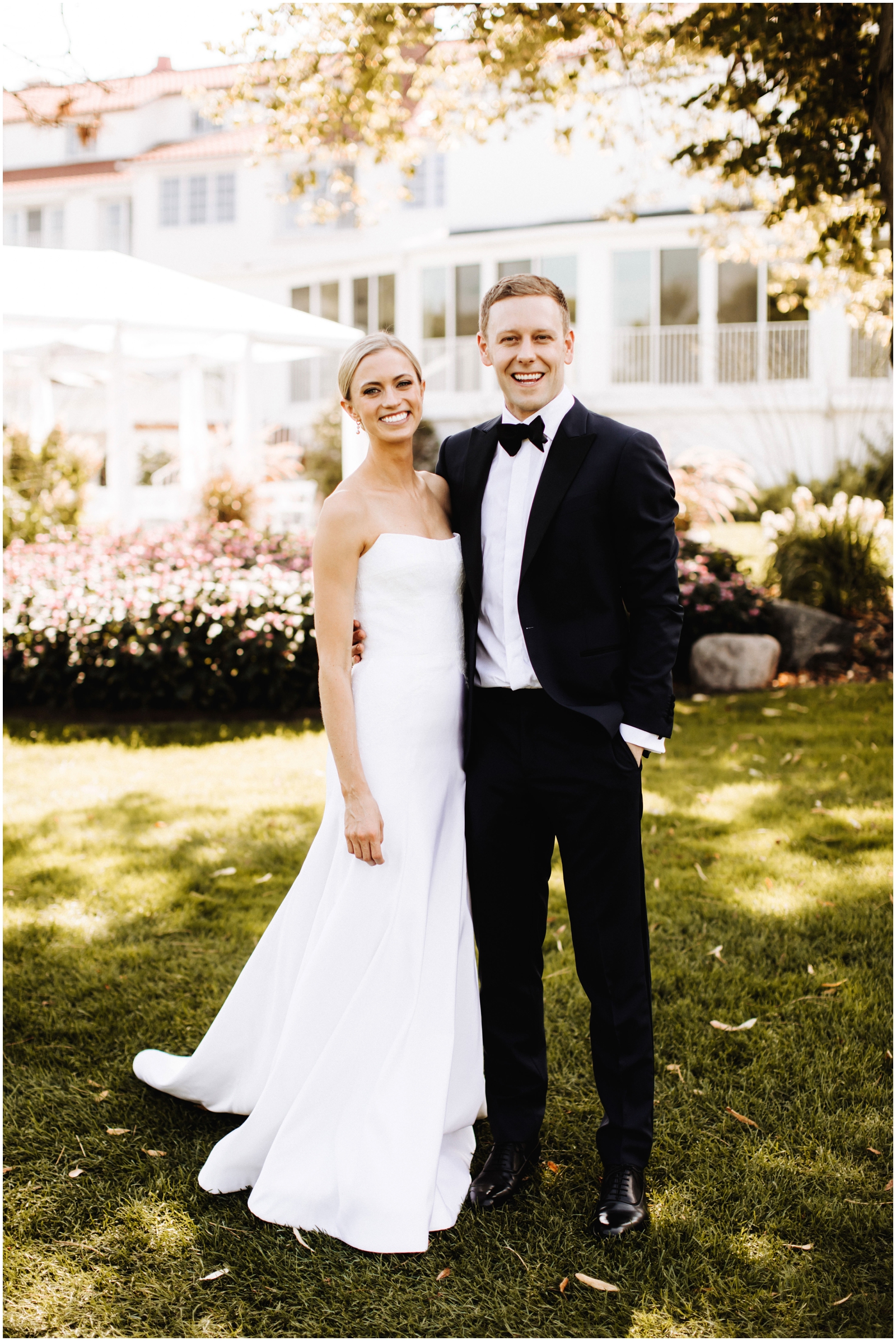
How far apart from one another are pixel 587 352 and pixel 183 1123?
64.8 ft

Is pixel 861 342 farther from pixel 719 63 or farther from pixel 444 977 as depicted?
pixel 444 977

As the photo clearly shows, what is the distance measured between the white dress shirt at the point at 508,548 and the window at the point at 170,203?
26.9m

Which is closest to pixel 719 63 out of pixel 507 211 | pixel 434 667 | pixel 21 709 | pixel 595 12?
pixel 507 211

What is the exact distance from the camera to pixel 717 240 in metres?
9.76

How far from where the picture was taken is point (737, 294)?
67.2ft

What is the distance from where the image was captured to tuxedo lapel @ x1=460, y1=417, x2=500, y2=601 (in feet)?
9.43

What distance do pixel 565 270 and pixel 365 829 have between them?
2049 cm

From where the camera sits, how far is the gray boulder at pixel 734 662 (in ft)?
29.2

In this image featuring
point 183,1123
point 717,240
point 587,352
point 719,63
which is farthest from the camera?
point 587,352

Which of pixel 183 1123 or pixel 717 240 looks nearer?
pixel 183 1123

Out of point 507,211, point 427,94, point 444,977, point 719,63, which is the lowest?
point 444,977

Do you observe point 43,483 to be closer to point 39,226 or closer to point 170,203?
point 170,203

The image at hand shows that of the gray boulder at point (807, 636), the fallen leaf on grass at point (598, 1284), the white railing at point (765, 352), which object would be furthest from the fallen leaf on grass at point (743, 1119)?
the white railing at point (765, 352)

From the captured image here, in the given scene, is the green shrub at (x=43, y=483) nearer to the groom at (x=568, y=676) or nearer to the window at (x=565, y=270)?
the groom at (x=568, y=676)
